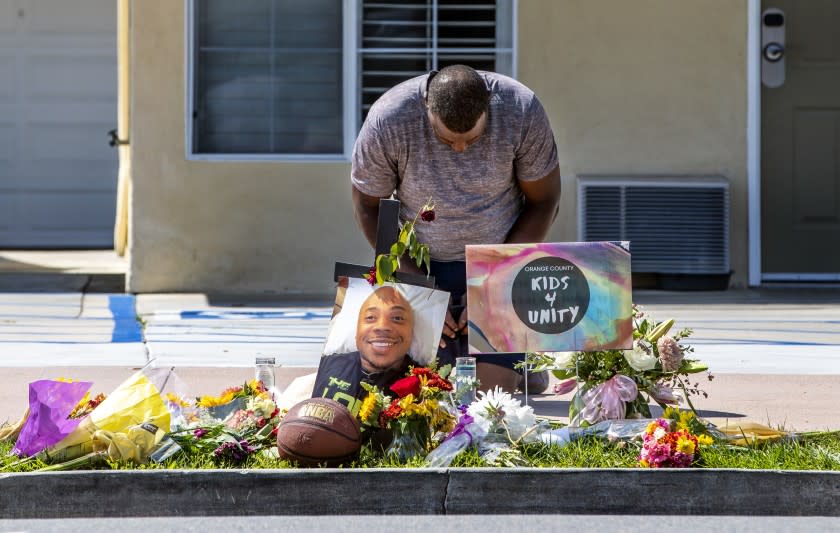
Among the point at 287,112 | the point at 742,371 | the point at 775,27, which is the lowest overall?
the point at 742,371

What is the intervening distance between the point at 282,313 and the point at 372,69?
2.24 m

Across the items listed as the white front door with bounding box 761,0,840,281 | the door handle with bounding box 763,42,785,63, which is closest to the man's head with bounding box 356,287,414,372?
the white front door with bounding box 761,0,840,281

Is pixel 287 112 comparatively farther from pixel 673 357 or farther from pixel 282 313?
pixel 673 357

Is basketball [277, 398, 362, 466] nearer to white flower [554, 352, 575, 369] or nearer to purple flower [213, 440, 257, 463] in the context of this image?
purple flower [213, 440, 257, 463]

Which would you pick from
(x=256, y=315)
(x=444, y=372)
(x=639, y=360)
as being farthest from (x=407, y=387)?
(x=256, y=315)

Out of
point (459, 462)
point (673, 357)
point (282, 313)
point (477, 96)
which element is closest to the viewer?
point (459, 462)

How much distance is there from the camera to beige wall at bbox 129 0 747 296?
34.0ft

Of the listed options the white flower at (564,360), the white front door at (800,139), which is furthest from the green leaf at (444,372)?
the white front door at (800,139)

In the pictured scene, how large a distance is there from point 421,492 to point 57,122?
33.6 ft

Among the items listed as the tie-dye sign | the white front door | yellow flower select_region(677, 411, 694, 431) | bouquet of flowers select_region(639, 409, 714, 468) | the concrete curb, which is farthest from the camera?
the white front door

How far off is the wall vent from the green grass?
5544mm

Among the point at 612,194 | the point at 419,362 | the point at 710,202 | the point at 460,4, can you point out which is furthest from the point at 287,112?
the point at 419,362

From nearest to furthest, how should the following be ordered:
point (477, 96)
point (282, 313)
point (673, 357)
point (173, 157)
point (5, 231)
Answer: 1. point (673, 357)
2. point (477, 96)
3. point (282, 313)
4. point (173, 157)
5. point (5, 231)

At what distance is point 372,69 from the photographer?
10.6m
